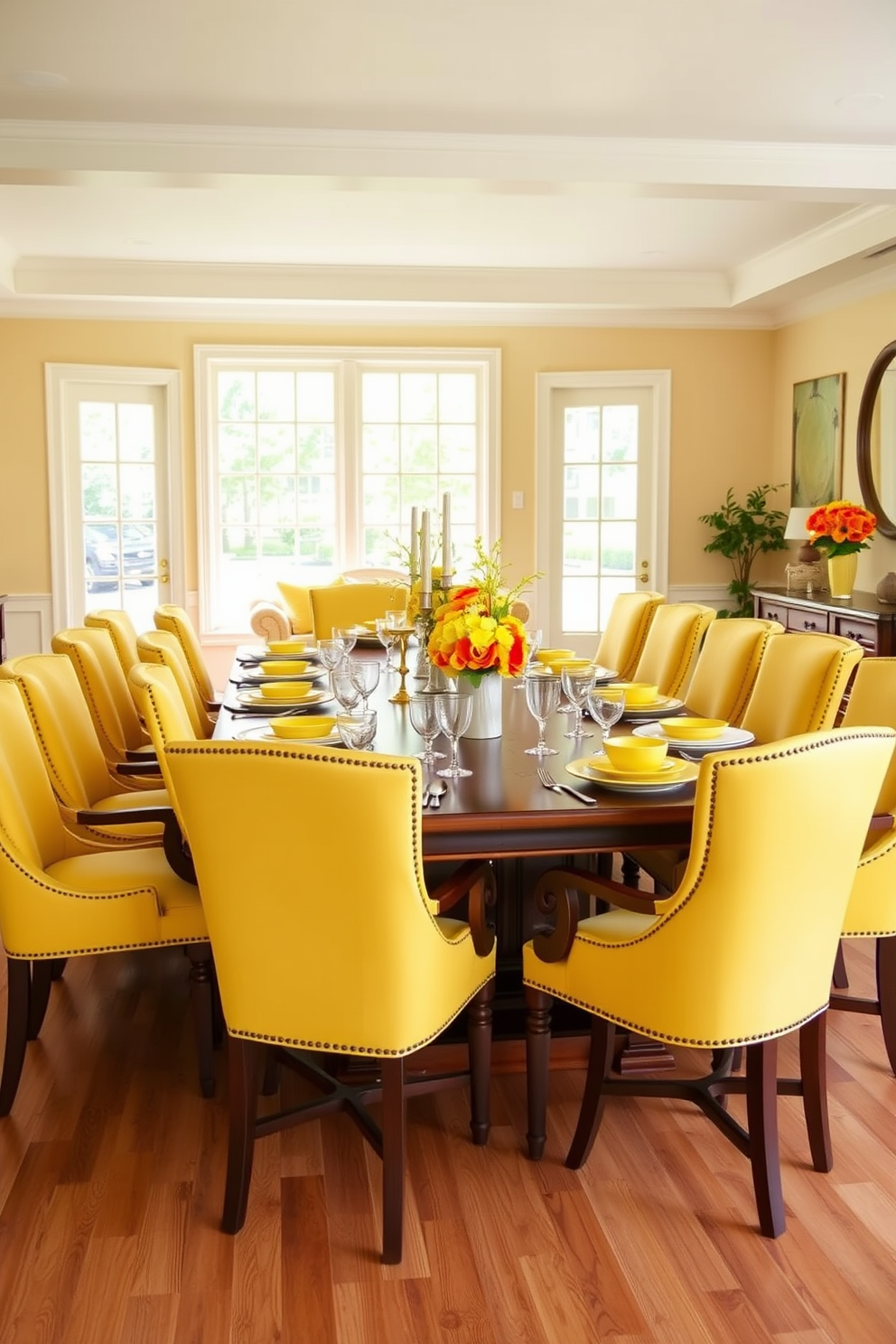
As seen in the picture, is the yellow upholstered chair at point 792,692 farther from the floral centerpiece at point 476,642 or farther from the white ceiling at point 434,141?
the white ceiling at point 434,141

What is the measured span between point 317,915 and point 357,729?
2.06 feet

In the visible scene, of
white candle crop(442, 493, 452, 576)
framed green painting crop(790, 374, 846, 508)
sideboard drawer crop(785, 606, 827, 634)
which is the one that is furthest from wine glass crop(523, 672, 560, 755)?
framed green painting crop(790, 374, 846, 508)

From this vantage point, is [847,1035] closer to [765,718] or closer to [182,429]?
[765,718]

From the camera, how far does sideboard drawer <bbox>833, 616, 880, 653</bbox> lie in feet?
17.2

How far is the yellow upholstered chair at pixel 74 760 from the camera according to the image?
298 cm

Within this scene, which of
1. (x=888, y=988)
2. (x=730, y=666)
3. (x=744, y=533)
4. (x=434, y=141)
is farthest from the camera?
(x=744, y=533)

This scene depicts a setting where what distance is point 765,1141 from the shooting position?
2.17 metres

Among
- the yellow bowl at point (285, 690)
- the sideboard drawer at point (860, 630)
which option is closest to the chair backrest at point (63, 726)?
the yellow bowl at point (285, 690)

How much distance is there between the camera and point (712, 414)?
7695 mm

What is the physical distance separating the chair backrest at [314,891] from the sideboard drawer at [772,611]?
464 centimetres

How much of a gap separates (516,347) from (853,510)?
262cm

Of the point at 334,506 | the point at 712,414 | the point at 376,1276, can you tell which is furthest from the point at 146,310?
the point at 376,1276

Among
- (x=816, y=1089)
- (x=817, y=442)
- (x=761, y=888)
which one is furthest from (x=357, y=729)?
(x=817, y=442)

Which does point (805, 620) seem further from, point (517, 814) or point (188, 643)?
point (517, 814)
